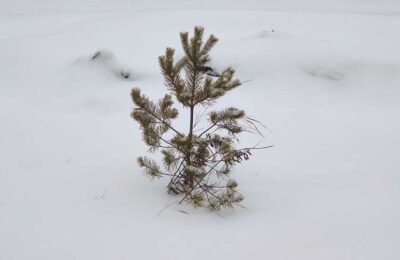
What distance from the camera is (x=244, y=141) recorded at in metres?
2.97

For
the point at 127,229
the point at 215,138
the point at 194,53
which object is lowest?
the point at 127,229

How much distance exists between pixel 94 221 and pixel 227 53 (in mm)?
2521

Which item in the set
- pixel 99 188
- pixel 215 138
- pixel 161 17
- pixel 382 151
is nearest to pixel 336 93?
pixel 382 151

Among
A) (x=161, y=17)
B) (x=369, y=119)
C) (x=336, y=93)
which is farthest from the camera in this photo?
(x=161, y=17)

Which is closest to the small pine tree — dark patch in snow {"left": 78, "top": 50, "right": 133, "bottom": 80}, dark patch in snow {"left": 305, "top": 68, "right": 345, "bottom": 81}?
dark patch in snow {"left": 78, "top": 50, "right": 133, "bottom": 80}

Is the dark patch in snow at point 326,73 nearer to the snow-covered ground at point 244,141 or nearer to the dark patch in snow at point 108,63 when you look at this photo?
the snow-covered ground at point 244,141

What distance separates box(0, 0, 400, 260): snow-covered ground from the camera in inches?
75.7

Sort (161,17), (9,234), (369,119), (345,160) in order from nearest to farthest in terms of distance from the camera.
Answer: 1. (9,234)
2. (345,160)
3. (369,119)
4. (161,17)

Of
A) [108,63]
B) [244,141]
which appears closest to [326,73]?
[244,141]

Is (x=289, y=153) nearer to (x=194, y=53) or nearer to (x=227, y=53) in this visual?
(x=194, y=53)

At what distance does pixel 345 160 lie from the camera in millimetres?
2732

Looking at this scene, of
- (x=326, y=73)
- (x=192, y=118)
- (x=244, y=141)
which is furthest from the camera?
(x=326, y=73)

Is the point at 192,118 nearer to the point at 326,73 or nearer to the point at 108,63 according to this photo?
the point at 108,63

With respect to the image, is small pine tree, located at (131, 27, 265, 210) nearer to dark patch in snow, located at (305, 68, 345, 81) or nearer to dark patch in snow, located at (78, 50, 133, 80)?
dark patch in snow, located at (78, 50, 133, 80)
